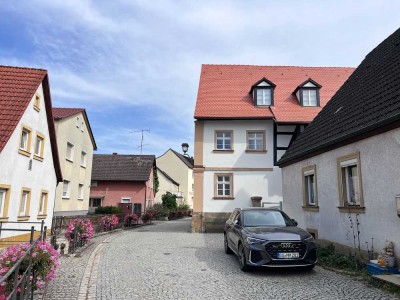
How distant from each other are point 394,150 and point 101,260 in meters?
8.65

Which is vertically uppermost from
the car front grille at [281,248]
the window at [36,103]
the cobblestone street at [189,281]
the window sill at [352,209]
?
the window at [36,103]

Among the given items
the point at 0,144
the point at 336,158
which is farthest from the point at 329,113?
the point at 0,144

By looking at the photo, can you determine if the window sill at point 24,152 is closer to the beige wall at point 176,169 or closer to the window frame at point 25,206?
the window frame at point 25,206

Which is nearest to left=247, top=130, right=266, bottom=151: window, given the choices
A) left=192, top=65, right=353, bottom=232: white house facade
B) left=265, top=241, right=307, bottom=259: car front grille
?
left=192, top=65, right=353, bottom=232: white house facade

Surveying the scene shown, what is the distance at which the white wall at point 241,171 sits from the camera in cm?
2045

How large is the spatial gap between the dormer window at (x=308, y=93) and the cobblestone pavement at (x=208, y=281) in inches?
574

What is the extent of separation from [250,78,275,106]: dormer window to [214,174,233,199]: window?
5320 mm

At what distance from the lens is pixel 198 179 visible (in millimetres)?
20609

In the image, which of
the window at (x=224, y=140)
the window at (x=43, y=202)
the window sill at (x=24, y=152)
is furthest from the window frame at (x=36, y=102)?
the window at (x=224, y=140)

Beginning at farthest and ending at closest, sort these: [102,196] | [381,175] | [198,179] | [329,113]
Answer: [102,196], [198,179], [329,113], [381,175]

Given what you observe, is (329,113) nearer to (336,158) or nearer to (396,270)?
(336,158)

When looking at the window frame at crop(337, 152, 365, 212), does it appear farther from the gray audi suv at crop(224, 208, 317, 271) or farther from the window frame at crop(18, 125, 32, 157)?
the window frame at crop(18, 125, 32, 157)

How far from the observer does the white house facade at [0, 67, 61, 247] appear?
1312cm

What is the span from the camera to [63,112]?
25.4 metres
